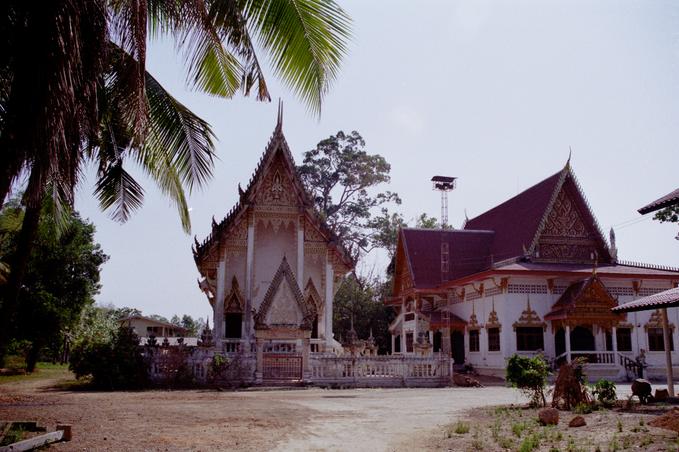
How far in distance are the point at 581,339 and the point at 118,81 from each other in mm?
22045

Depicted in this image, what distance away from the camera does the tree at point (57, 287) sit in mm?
29500

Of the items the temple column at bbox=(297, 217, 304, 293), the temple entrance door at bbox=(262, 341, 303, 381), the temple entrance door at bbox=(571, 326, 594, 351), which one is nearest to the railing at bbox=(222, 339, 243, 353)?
the temple entrance door at bbox=(262, 341, 303, 381)

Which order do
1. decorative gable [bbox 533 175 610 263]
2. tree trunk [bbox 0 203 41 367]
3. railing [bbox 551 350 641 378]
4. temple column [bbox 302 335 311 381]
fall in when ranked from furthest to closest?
decorative gable [bbox 533 175 610 263], railing [bbox 551 350 641 378], temple column [bbox 302 335 311 381], tree trunk [bbox 0 203 41 367]

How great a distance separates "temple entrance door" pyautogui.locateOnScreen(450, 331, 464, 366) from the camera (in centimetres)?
2827

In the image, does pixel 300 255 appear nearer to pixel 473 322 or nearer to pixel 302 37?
pixel 473 322

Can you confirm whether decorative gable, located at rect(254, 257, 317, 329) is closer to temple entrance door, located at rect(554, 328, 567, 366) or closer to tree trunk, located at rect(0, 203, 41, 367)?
tree trunk, located at rect(0, 203, 41, 367)

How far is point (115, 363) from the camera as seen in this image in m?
16.1

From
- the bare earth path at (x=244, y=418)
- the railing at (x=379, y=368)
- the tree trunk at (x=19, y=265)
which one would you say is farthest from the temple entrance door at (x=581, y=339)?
the tree trunk at (x=19, y=265)

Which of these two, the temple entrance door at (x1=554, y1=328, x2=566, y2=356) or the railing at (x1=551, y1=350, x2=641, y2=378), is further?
the temple entrance door at (x1=554, y1=328, x2=566, y2=356)

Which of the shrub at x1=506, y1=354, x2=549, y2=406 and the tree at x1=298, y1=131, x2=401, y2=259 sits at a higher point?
the tree at x1=298, y1=131, x2=401, y2=259

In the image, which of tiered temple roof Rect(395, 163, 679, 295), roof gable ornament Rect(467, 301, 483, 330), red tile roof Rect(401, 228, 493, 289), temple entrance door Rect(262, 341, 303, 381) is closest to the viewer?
temple entrance door Rect(262, 341, 303, 381)

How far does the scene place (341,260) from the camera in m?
22.0

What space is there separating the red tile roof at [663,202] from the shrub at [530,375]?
3832 mm

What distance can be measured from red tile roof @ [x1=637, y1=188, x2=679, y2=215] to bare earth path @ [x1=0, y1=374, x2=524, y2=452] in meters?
5.11
